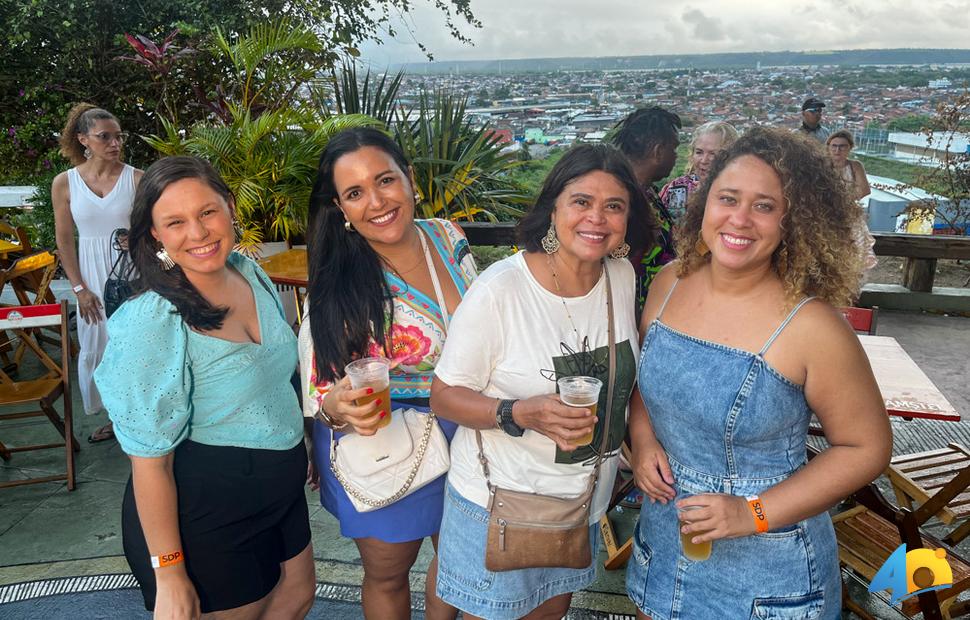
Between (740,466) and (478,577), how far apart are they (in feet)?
2.37

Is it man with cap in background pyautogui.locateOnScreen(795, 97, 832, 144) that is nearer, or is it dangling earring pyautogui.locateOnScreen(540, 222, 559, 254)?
dangling earring pyautogui.locateOnScreen(540, 222, 559, 254)

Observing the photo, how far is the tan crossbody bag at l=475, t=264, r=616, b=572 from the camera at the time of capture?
161cm

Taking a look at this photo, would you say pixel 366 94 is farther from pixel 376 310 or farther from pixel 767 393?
pixel 767 393

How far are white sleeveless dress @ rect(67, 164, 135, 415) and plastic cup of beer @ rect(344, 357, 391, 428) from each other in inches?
120

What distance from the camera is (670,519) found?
5.39ft

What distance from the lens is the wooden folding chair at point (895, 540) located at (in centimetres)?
220

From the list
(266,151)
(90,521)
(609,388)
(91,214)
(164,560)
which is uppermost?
(266,151)

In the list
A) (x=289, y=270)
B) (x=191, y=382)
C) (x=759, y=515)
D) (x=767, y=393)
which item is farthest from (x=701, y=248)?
(x=289, y=270)

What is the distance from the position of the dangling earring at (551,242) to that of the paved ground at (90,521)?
5.28 ft

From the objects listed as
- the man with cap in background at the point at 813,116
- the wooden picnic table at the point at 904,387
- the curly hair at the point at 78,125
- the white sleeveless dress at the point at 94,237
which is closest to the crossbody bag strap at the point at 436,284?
the wooden picnic table at the point at 904,387

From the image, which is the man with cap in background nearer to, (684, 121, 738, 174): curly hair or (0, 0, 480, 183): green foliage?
(684, 121, 738, 174): curly hair

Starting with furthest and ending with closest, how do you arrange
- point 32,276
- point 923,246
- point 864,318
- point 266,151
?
point 923,246 < point 32,276 < point 266,151 < point 864,318

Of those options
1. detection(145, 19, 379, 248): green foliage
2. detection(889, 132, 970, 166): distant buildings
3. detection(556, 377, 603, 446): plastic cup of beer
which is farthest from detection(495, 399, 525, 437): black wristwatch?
detection(889, 132, 970, 166): distant buildings

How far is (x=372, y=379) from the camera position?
1.62m
